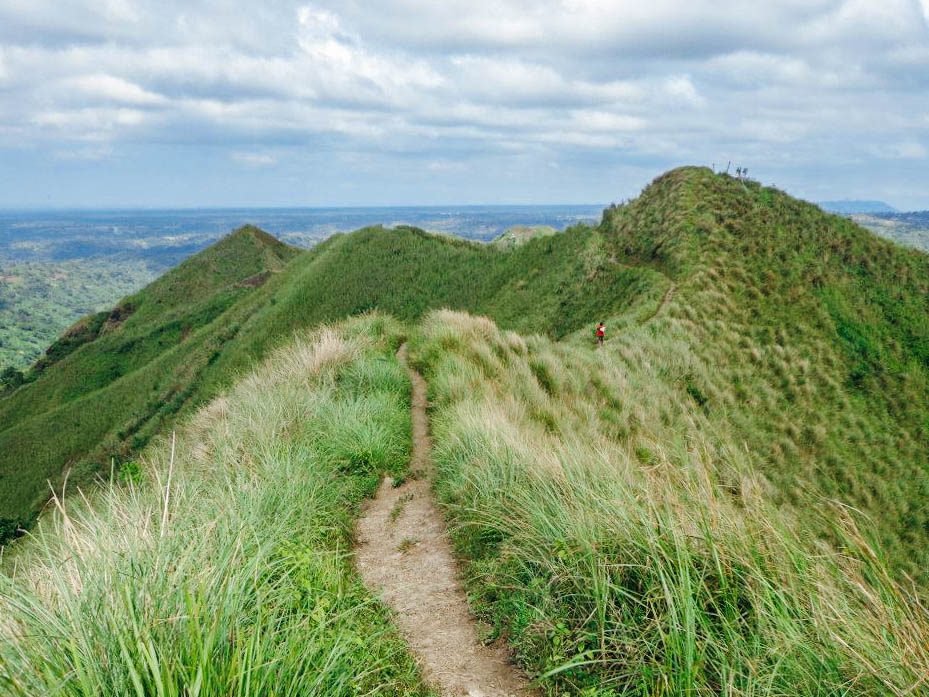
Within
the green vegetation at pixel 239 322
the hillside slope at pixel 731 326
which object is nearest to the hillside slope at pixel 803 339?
the hillside slope at pixel 731 326

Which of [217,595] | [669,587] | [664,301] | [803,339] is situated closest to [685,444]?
[669,587]

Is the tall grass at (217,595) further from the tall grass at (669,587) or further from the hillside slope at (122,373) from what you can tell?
the hillside slope at (122,373)

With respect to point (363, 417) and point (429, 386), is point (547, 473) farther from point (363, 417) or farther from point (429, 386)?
point (429, 386)

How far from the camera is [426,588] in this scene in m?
4.56

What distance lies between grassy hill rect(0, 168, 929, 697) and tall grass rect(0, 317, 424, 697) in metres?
0.29

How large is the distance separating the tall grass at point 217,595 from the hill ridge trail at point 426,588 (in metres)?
0.19

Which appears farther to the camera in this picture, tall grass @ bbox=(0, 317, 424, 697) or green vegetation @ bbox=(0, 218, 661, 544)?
green vegetation @ bbox=(0, 218, 661, 544)

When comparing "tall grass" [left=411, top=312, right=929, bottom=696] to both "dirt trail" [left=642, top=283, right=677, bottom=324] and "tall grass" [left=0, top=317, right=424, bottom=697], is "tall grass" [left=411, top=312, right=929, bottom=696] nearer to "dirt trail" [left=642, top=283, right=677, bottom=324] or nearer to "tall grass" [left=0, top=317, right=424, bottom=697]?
"tall grass" [left=0, top=317, right=424, bottom=697]

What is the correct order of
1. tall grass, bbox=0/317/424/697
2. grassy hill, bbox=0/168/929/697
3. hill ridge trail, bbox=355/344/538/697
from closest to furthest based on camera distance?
tall grass, bbox=0/317/424/697
grassy hill, bbox=0/168/929/697
hill ridge trail, bbox=355/344/538/697

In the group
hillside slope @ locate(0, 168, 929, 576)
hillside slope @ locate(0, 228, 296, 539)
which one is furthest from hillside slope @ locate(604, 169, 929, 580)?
hillside slope @ locate(0, 228, 296, 539)

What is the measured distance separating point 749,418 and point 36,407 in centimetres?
7749

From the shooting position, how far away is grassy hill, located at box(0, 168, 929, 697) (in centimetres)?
300

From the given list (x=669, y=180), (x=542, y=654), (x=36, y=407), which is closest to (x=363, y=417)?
(x=542, y=654)

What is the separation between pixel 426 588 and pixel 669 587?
80.6 inches
